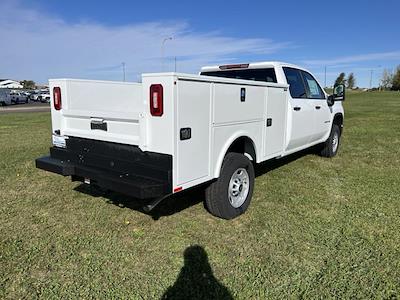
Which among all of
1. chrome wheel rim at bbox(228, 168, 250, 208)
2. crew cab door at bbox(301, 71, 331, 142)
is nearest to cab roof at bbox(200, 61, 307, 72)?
crew cab door at bbox(301, 71, 331, 142)

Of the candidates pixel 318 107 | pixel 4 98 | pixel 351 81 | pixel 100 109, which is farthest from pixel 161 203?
pixel 351 81

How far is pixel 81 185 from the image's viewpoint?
18.5ft

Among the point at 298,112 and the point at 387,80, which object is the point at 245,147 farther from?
the point at 387,80

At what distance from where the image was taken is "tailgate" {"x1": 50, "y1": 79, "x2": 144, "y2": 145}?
3.57m

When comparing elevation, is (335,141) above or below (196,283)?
above

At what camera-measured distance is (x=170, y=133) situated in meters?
3.18

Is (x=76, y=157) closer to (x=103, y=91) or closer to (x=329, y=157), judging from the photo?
(x=103, y=91)

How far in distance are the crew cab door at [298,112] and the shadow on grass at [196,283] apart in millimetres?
2906

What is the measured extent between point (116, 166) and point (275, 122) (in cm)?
243

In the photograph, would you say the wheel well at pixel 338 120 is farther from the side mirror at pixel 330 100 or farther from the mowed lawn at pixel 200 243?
the mowed lawn at pixel 200 243

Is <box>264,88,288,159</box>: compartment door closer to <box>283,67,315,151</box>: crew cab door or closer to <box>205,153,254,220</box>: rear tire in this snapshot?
<box>283,67,315,151</box>: crew cab door

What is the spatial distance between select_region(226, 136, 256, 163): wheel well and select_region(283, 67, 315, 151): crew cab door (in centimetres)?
116

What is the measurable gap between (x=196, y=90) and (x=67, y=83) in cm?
169

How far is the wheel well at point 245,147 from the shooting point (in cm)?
443
